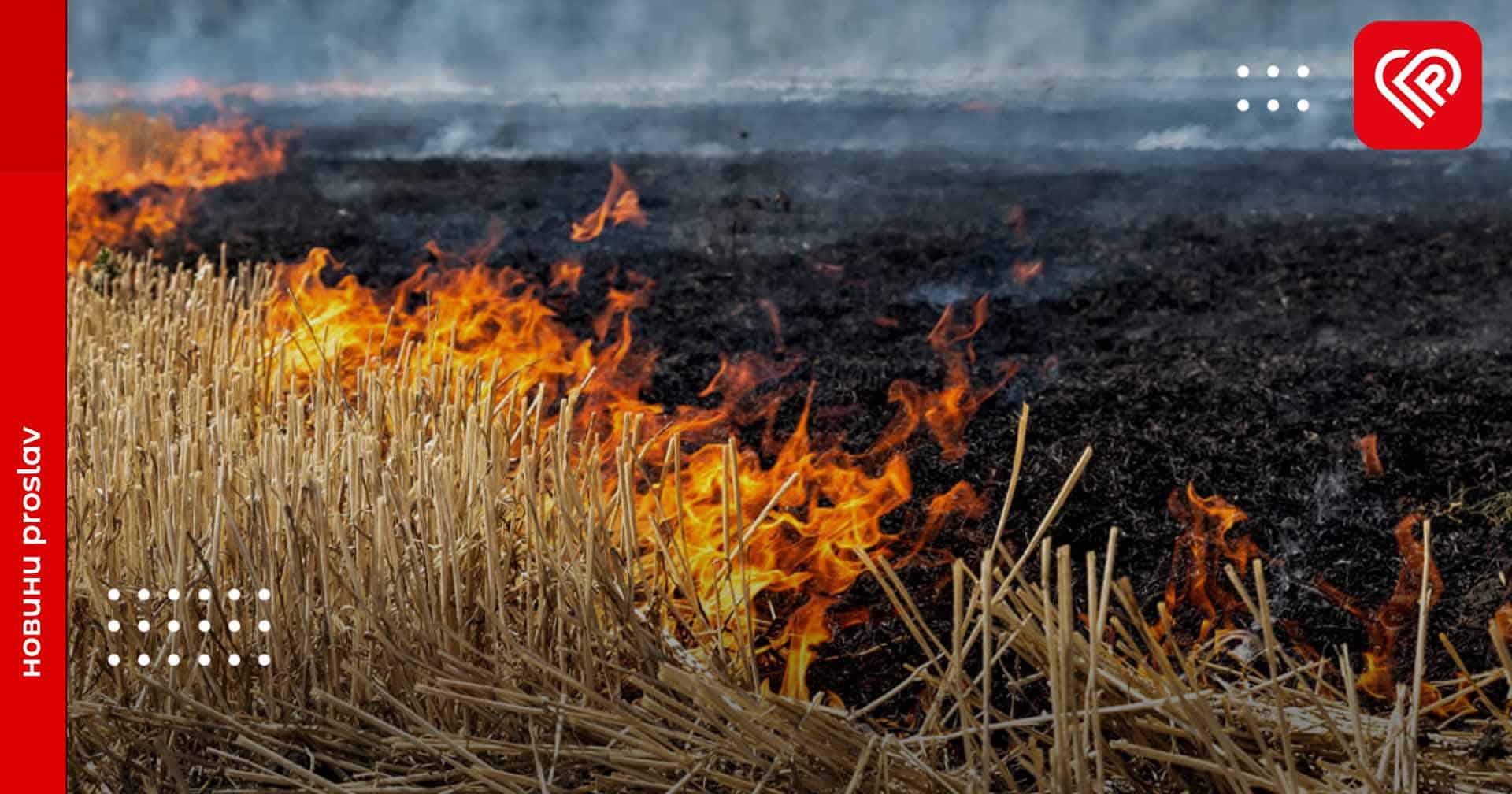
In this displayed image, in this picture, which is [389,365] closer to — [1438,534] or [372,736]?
[372,736]

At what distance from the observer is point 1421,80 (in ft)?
8.01

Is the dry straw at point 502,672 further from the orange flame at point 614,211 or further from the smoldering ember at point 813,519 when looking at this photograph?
the orange flame at point 614,211

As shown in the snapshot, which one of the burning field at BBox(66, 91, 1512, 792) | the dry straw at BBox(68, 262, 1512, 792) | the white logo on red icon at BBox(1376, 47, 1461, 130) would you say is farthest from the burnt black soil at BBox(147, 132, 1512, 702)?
the white logo on red icon at BBox(1376, 47, 1461, 130)

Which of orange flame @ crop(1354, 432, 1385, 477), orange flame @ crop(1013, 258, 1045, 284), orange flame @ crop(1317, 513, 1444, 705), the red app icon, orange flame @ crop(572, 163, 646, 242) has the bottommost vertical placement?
orange flame @ crop(1317, 513, 1444, 705)

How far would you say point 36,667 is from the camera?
5.64 ft

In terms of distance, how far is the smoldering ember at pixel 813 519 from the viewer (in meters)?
1.76

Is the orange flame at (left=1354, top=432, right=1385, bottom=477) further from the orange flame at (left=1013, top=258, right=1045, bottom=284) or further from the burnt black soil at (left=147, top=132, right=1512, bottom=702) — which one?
the orange flame at (left=1013, top=258, right=1045, bottom=284)

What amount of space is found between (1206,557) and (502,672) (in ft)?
4.61

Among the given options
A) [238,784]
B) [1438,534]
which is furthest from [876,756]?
[1438,534]

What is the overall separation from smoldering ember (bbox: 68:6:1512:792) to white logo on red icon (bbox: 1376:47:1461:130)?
0.81 meters

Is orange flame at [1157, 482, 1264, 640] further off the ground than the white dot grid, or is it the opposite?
the white dot grid

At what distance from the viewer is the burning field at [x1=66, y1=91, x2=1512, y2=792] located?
1754mm

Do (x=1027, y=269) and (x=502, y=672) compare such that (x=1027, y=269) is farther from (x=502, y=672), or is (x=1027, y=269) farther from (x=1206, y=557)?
(x=502, y=672)

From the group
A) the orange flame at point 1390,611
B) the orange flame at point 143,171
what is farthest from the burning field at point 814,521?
the orange flame at point 143,171
